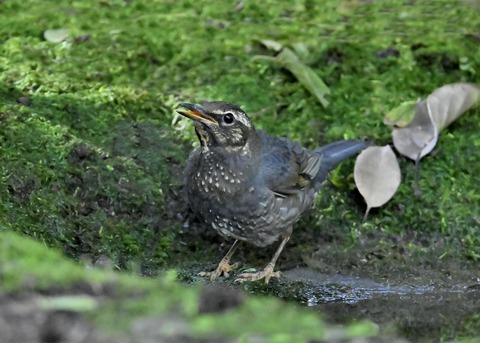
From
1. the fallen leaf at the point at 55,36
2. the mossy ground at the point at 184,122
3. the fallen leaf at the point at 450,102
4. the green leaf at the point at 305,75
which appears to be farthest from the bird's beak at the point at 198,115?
the fallen leaf at the point at 55,36

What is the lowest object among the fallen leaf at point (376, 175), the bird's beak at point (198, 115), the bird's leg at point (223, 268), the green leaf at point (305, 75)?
the bird's leg at point (223, 268)

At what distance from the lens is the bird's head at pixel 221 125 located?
6406mm

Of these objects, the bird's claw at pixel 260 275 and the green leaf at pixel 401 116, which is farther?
the green leaf at pixel 401 116

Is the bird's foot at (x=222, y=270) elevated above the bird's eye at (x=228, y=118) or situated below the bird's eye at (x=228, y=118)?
below

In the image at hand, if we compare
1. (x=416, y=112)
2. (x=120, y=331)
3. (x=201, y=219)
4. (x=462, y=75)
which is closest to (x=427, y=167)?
(x=416, y=112)

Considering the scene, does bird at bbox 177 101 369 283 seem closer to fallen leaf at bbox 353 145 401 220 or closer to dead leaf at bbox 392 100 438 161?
fallen leaf at bbox 353 145 401 220

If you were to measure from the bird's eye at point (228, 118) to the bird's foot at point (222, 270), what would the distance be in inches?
37.9

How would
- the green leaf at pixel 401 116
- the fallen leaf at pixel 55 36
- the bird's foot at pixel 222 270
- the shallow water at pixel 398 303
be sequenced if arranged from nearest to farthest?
the shallow water at pixel 398 303
the bird's foot at pixel 222 270
the green leaf at pixel 401 116
the fallen leaf at pixel 55 36

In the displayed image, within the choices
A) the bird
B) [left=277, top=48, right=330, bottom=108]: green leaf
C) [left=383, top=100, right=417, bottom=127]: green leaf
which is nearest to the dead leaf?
[left=383, top=100, right=417, bottom=127]: green leaf

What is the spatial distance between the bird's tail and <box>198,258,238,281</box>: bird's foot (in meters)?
0.96

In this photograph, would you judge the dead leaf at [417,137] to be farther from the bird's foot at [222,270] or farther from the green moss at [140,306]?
the green moss at [140,306]

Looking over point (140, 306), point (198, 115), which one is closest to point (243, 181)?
point (198, 115)

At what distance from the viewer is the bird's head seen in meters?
6.41

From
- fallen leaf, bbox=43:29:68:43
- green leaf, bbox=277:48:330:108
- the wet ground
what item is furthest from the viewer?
fallen leaf, bbox=43:29:68:43
